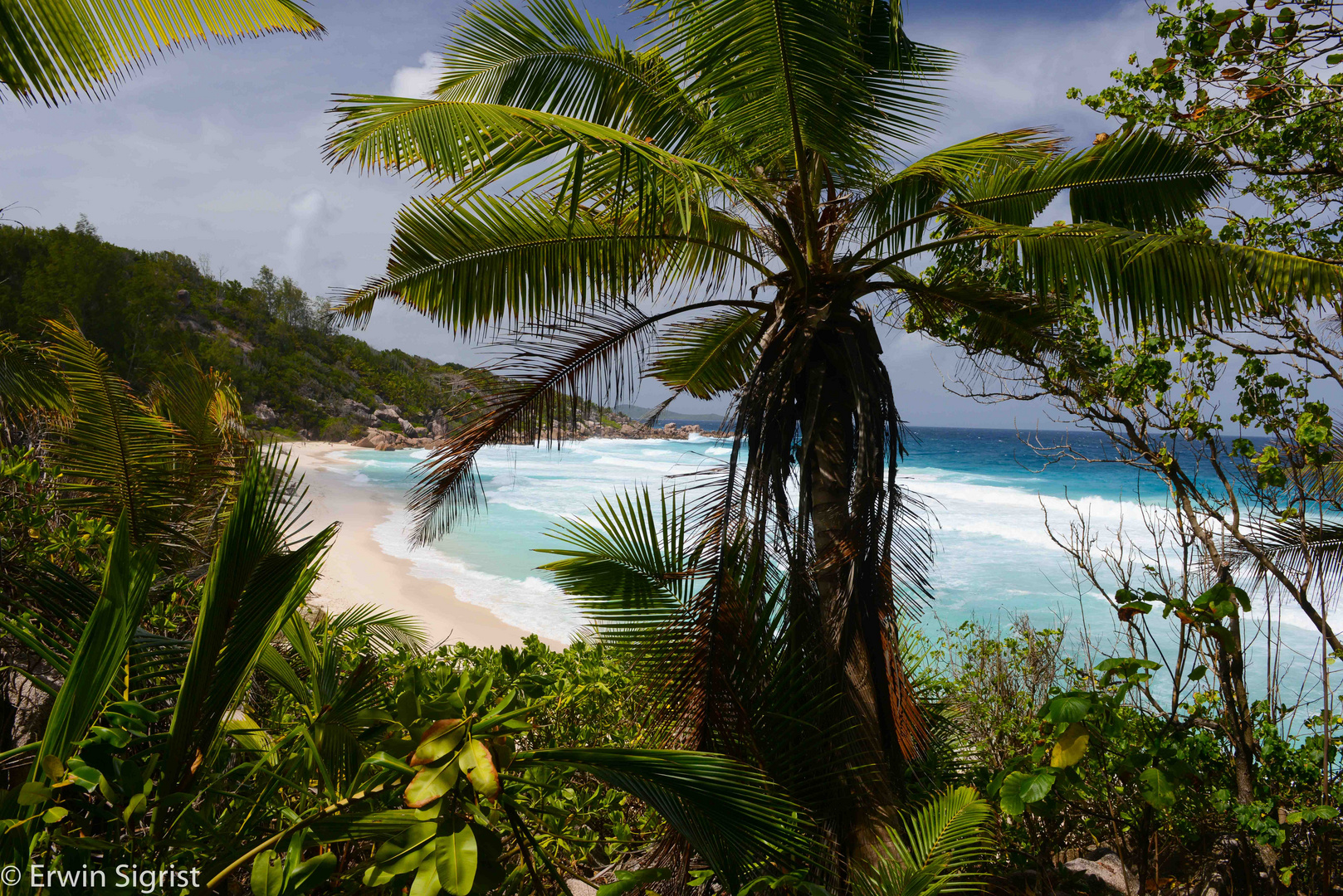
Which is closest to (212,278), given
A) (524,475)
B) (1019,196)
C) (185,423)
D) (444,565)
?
(524,475)

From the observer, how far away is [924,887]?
168cm

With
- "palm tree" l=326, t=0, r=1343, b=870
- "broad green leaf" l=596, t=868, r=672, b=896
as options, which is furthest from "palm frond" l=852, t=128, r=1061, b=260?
"broad green leaf" l=596, t=868, r=672, b=896

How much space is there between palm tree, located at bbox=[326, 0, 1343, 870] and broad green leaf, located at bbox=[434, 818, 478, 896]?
4.95ft

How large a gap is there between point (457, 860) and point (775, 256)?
3.20 meters

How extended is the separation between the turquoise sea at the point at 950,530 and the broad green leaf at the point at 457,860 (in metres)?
0.90

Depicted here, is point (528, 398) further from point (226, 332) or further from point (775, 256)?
point (226, 332)

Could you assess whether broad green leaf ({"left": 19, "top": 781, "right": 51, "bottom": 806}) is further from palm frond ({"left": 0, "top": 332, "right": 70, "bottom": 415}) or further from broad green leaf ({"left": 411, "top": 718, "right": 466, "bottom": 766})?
palm frond ({"left": 0, "top": 332, "right": 70, "bottom": 415})

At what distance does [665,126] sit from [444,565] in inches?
529

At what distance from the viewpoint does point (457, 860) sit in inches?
38.8

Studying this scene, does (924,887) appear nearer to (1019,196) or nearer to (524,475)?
(1019,196)

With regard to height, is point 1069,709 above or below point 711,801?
below

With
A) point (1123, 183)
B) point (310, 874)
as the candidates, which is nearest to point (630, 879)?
point (310, 874)

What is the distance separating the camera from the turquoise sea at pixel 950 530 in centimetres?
1166

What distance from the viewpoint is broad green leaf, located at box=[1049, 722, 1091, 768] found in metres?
2.33
